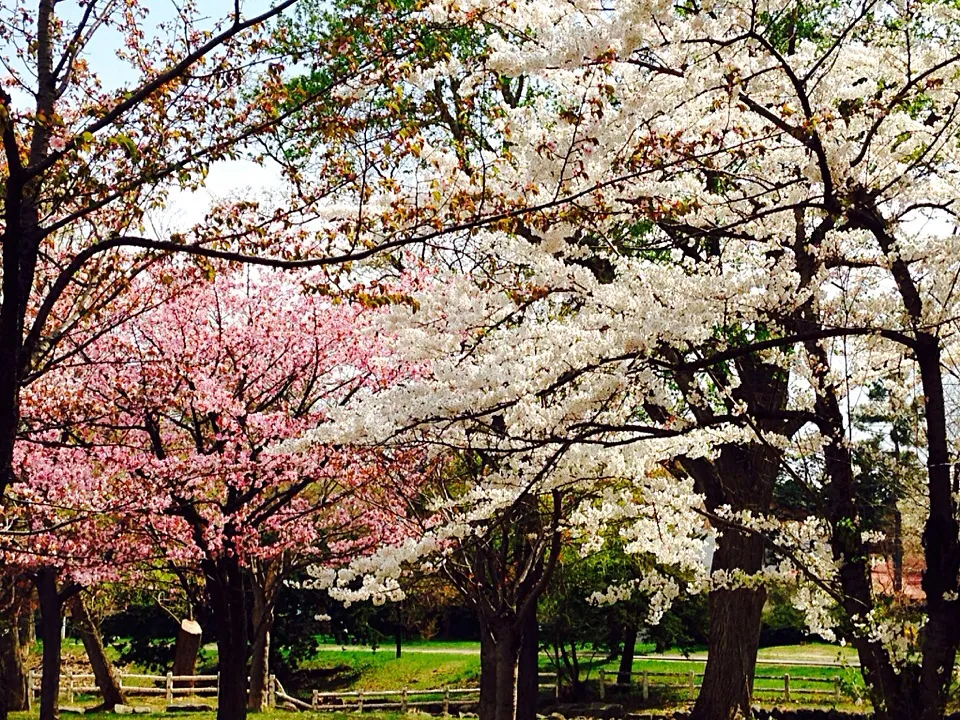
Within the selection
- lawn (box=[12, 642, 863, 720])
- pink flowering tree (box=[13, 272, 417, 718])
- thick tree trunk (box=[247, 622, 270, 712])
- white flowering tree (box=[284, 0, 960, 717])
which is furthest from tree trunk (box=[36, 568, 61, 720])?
lawn (box=[12, 642, 863, 720])

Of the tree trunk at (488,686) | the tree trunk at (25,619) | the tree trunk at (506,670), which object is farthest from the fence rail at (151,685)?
the tree trunk at (506,670)

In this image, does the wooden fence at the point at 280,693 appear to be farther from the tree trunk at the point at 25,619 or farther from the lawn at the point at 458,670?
the tree trunk at the point at 25,619

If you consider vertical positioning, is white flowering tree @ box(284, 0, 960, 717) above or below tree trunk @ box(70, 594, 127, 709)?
above

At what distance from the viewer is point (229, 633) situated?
1052cm

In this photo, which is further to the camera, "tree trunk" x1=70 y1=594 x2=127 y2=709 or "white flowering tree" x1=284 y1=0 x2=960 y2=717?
"tree trunk" x1=70 y1=594 x2=127 y2=709

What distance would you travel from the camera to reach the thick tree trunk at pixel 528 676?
48.1 ft

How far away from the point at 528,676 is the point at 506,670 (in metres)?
5.32

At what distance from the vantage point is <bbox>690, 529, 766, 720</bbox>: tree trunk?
11.8 meters

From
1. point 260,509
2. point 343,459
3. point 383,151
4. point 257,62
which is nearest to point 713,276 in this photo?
point 383,151

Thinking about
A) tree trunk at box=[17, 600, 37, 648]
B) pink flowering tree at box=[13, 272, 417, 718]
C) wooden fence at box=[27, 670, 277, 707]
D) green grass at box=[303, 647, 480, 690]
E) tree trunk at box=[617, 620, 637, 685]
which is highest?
pink flowering tree at box=[13, 272, 417, 718]

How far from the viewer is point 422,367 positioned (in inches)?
434

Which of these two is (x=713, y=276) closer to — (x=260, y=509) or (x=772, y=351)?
(x=772, y=351)

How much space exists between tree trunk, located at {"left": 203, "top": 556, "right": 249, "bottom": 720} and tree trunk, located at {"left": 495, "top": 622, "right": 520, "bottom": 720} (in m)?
2.65

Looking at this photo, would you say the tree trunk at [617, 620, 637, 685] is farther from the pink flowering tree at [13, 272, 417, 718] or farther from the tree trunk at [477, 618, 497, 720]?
the pink flowering tree at [13, 272, 417, 718]
